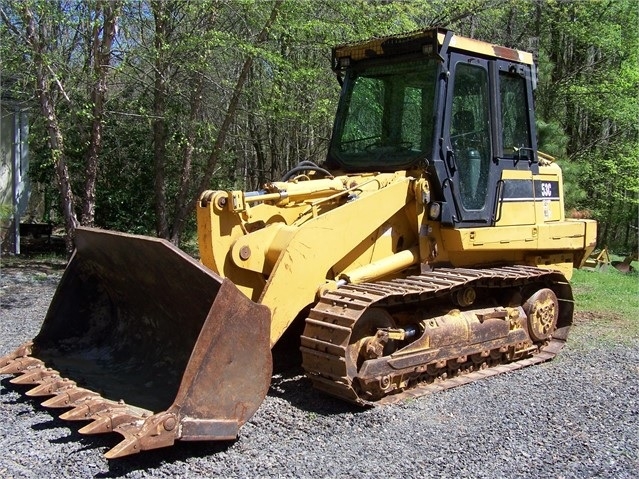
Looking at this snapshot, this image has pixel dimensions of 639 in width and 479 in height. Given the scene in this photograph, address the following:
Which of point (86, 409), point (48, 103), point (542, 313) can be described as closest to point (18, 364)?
point (86, 409)

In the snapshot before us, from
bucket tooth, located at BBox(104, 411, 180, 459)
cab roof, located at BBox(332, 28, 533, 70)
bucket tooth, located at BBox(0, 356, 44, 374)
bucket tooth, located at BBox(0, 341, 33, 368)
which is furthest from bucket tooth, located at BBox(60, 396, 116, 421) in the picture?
cab roof, located at BBox(332, 28, 533, 70)

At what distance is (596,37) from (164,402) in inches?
677

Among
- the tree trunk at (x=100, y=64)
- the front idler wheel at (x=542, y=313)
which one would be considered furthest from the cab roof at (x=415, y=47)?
the tree trunk at (x=100, y=64)

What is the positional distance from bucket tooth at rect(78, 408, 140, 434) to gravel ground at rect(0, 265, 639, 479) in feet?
0.62

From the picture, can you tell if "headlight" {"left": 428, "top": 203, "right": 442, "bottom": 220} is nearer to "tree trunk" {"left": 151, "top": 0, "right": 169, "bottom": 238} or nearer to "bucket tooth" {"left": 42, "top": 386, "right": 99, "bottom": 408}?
"bucket tooth" {"left": 42, "top": 386, "right": 99, "bottom": 408}

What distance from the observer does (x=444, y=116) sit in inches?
219

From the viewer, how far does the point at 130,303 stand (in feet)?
17.1

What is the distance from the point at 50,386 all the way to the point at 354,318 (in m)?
2.04

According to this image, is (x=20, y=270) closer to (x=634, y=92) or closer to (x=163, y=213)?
(x=163, y=213)

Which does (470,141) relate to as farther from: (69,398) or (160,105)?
(160,105)

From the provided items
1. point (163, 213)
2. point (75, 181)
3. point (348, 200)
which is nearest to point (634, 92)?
point (163, 213)

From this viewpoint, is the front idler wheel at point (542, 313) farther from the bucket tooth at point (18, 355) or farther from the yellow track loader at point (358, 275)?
the bucket tooth at point (18, 355)

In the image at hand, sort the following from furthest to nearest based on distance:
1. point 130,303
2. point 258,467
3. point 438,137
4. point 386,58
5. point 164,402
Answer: point 386,58 → point 438,137 → point 130,303 → point 164,402 → point 258,467

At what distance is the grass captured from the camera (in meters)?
7.30
